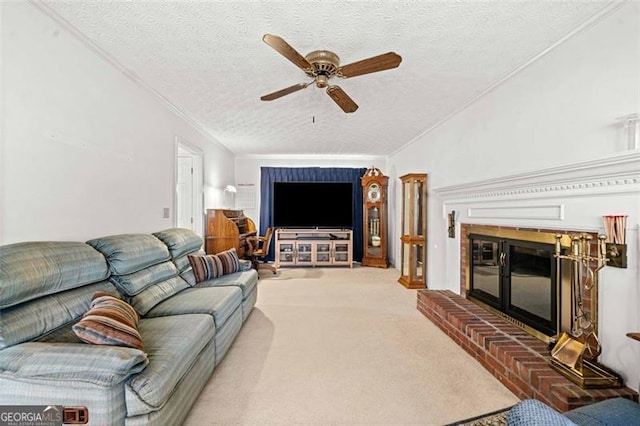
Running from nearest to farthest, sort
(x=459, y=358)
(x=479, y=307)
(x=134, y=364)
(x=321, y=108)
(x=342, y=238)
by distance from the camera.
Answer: (x=134, y=364) < (x=459, y=358) < (x=479, y=307) < (x=321, y=108) < (x=342, y=238)

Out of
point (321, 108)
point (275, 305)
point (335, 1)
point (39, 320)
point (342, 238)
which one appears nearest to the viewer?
point (39, 320)

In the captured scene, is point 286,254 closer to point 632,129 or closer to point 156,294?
point 156,294

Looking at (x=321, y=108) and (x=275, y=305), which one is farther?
(x=275, y=305)

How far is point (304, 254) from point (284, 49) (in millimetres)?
4952

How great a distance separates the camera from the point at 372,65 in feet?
6.71

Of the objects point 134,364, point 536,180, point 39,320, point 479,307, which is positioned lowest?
point 479,307

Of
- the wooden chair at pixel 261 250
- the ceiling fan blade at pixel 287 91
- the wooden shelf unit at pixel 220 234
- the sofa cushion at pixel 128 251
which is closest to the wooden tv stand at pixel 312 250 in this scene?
the wooden chair at pixel 261 250

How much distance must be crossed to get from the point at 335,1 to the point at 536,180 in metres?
1.93

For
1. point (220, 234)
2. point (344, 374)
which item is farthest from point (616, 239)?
point (220, 234)

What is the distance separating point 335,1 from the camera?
5.77 ft

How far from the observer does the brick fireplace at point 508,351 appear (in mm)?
1680

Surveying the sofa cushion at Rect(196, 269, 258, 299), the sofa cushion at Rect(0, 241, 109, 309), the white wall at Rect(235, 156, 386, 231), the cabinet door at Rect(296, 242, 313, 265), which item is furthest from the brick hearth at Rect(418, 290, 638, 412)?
the white wall at Rect(235, 156, 386, 231)

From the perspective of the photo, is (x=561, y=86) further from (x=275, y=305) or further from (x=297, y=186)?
(x=297, y=186)

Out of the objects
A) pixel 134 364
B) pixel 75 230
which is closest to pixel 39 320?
pixel 134 364
